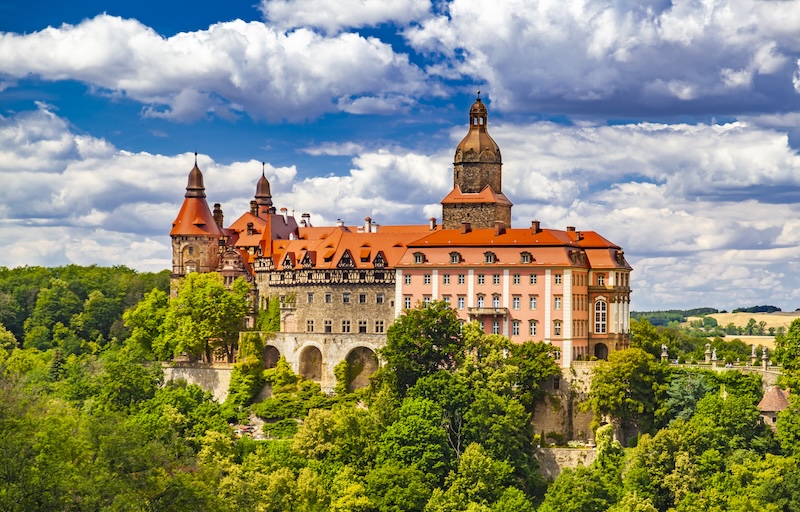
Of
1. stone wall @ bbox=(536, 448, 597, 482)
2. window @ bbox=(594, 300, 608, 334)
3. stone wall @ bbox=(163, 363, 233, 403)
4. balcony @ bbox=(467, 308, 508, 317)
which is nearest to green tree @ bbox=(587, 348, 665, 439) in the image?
stone wall @ bbox=(536, 448, 597, 482)

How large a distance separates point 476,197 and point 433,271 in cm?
761

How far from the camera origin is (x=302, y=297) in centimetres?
10594

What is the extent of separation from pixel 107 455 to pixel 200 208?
4871cm

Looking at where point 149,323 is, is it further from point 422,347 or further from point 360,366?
point 422,347

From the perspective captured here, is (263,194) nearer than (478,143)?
No

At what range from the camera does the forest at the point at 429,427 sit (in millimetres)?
80250

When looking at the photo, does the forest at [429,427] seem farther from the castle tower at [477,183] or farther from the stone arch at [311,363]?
the castle tower at [477,183]

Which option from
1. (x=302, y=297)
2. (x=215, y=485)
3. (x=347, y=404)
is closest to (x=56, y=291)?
(x=302, y=297)

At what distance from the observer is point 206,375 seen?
103 m

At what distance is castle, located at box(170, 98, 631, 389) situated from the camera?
3816 inches

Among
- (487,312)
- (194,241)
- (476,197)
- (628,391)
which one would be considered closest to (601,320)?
(487,312)

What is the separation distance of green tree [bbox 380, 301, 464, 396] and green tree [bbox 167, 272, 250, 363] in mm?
14640

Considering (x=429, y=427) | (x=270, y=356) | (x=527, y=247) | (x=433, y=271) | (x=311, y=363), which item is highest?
(x=527, y=247)

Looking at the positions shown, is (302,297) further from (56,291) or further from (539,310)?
(56,291)
